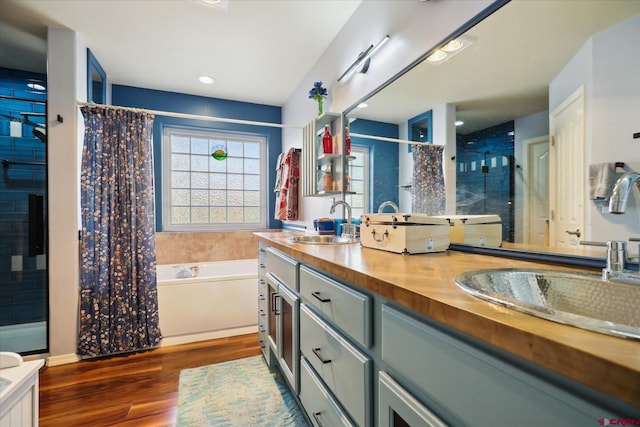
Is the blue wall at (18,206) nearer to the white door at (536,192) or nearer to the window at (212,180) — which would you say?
the window at (212,180)

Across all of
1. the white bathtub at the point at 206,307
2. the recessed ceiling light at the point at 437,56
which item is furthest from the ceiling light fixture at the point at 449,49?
the white bathtub at the point at 206,307

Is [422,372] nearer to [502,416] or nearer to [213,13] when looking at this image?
[502,416]

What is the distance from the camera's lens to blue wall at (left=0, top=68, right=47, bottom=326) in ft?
8.39

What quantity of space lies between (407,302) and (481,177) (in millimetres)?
863

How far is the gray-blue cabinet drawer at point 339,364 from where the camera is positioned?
0.86 m

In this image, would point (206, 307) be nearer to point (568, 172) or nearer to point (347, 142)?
point (347, 142)

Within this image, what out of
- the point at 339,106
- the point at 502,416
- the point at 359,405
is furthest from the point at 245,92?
the point at 502,416

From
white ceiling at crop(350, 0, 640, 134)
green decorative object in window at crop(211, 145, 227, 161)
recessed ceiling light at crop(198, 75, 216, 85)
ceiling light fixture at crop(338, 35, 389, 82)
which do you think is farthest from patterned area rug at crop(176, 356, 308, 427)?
recessed ceiling light at crop(198, 75, 216, 85)

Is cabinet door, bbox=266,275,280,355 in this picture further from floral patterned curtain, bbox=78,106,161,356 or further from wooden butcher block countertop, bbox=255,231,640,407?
floral patterned curtain, bbox=78,106,161,356

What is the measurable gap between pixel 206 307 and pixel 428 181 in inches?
84.9

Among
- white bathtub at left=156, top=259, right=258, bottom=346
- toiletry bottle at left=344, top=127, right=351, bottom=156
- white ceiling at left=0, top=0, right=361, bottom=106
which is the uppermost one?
white ceiling at left=0, top=0, right=361, bottom=106

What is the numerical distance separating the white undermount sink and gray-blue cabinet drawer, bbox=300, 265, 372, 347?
29 centimetres

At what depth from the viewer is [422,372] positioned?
626 mm

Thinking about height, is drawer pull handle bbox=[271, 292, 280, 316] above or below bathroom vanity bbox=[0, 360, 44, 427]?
above
